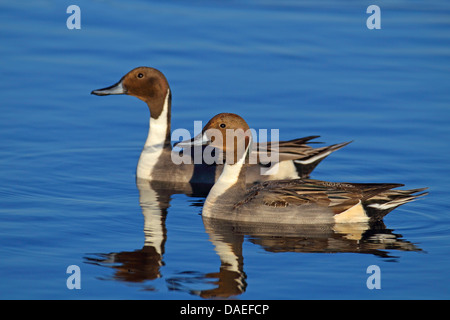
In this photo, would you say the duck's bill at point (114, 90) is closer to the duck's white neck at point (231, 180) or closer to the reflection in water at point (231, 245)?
the reflection in water at point (231, 245)

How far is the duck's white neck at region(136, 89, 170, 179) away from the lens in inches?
475

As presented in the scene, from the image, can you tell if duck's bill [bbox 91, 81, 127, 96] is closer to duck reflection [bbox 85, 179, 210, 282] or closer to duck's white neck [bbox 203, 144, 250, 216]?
duck reflection [bbox 85, 179, 210, 282]

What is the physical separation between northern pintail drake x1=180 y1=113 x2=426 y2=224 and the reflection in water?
10 centimetres

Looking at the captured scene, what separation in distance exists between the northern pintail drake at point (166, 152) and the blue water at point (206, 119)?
30 cm

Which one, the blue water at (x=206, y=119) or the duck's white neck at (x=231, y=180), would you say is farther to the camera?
the duck's white neck at (x=231, y=180)

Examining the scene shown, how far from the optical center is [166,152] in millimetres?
12469

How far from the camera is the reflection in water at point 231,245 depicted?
27.1 feet

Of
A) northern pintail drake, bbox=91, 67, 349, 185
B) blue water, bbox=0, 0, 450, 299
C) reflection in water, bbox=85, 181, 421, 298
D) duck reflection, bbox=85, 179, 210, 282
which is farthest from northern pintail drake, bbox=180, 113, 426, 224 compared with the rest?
northern pintail drake, bbox=91, 67, 349, 185

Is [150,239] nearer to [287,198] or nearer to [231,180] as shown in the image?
[231,180]

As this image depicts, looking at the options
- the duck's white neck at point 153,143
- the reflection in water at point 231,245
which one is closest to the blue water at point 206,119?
the reflection in water at point 231,245

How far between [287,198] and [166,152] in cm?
285

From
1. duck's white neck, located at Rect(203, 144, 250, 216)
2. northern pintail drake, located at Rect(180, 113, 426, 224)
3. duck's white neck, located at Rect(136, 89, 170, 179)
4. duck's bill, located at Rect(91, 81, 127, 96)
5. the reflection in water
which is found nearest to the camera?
the reflection in water

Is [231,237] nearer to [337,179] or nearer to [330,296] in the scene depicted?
[330,296]

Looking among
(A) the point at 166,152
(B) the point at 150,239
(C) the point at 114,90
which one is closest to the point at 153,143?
(A) the point at 166,152
